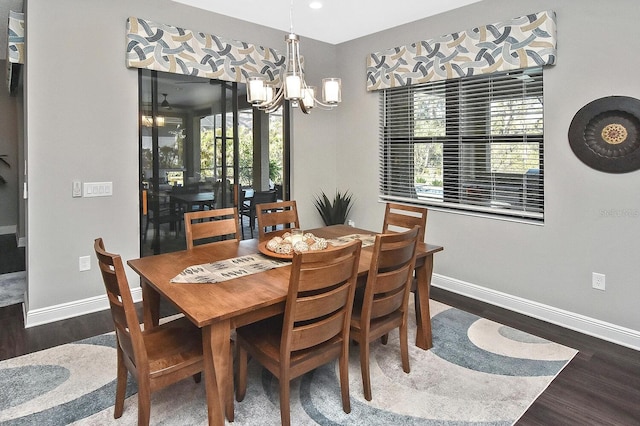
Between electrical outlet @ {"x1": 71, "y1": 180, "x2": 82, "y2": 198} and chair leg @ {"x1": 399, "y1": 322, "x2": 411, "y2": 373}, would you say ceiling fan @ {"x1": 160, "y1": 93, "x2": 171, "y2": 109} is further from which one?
chair leg @ {"x1": 399, "y1": 322, "x2": 411, "y2": 373}

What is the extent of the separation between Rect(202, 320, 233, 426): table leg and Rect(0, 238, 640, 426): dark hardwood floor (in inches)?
58.1

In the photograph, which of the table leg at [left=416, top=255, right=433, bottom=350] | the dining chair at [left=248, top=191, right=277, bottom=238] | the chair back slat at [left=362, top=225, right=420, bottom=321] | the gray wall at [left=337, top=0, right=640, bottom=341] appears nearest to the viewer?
the chair back slat at [left=362, top=225, right=420, bottom=321]

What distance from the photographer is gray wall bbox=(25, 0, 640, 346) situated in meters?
2.97

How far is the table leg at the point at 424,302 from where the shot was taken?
2762 mm

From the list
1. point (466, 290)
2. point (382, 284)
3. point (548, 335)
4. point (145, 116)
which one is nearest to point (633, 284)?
point (548, 335)

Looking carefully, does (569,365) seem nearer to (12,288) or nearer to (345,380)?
(345,380)

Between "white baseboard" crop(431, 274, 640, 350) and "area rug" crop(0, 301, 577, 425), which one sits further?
"white baseboard" crop(431, 274, 640, 350)

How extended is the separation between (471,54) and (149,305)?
329 centimetres

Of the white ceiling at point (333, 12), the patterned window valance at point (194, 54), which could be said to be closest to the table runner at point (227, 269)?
the patterned window valance at point (194, 54)

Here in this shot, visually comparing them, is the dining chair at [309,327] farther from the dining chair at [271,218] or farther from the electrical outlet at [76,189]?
the electrical outlet at [76,189]

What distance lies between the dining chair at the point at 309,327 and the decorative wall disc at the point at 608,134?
2.21 meters

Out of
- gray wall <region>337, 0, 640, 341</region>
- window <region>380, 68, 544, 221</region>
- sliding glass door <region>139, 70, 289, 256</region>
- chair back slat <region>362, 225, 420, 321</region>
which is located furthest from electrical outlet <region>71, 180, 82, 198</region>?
gray wall <region>337, 0, 640, 341</region>

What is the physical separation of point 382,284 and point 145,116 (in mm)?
2735

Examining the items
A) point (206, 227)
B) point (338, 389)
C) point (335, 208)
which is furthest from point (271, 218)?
point (335, 208)
